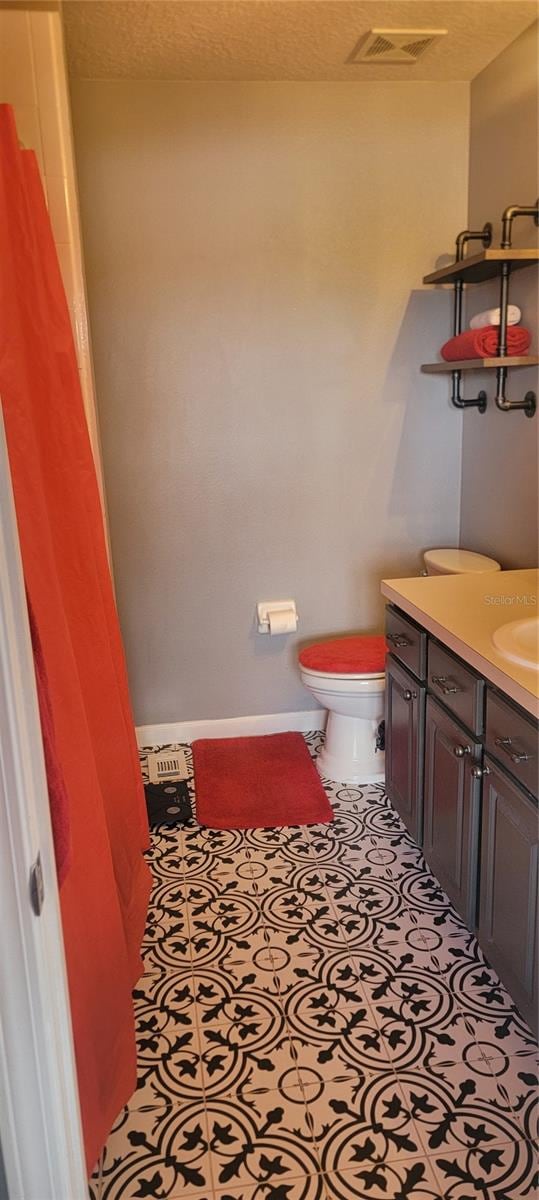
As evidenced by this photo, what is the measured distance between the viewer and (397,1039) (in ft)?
5.99

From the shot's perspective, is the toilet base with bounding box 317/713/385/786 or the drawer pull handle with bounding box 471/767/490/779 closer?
the drawer pull handle with bounding box 471/767/490/779

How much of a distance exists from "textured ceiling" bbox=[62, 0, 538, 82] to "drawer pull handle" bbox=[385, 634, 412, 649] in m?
1.73

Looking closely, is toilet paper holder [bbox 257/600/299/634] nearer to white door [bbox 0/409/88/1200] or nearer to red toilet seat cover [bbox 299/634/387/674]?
red toilet seat cover [bbox 299/634/387/674]

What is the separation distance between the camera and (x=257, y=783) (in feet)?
9.75

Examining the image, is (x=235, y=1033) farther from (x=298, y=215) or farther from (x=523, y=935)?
(x=298, y=215)

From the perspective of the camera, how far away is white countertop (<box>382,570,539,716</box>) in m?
1.67

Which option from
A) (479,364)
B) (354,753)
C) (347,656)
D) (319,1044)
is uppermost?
(479,364)

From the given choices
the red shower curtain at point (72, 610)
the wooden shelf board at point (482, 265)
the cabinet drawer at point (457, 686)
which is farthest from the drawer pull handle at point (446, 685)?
the wooden shelf board at point (482, 265)

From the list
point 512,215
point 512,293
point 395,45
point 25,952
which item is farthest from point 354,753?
point 395,45

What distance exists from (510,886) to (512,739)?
316mm

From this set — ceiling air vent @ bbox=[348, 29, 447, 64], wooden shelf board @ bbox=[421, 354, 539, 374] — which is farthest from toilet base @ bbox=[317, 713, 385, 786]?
ceiling air vent @ bbox=[348, 29, 447, 64]

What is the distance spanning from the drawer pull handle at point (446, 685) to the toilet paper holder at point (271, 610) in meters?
1.13

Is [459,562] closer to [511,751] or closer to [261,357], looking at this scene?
[261,357]

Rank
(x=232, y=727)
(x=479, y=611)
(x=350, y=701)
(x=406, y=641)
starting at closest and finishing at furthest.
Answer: (x=479, y=611) < (x=406, y=641) < (x=350, y=701) < (x=232, y=727)
